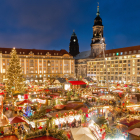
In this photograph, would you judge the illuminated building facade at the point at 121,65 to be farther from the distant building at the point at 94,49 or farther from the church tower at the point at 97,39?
the distant building at the point at 94,49

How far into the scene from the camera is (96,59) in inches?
2906

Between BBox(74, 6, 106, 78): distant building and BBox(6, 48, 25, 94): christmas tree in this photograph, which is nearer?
BBox(6, 48, 25, 94): christmas tree

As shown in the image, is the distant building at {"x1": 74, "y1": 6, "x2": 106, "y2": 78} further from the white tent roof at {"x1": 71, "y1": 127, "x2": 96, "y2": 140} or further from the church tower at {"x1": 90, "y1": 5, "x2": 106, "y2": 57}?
the white tent roof at {"x1": 71, "y1": 127, "x2": 96, "y2": 140}

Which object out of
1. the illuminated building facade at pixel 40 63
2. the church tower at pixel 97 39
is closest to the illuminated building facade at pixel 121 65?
the church tower at pixel 97 39

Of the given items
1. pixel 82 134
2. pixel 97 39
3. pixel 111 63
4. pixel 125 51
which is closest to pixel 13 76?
pixel 82 134

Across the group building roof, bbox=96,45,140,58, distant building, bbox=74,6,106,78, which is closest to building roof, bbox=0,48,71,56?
distant building, bbox=74,6,106,78

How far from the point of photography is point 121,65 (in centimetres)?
6400

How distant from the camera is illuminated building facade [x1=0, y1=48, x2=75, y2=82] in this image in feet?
200

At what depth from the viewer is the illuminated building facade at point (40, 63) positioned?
60844 millimetres

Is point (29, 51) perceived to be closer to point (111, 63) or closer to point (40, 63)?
point (40, 63)

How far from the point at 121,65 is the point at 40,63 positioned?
34.7 meters

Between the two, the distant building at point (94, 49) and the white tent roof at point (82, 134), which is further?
the distant building at point (94, 49)

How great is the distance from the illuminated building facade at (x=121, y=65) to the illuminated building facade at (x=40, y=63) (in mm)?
12754

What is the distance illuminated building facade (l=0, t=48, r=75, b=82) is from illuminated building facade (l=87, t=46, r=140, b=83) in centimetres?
1275
